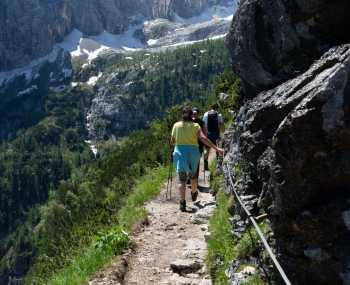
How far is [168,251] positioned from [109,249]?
4.76 ft

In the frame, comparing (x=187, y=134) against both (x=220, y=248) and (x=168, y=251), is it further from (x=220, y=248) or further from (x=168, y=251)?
(x=220, y=248)

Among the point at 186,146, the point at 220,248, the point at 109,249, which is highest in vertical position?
the point at 186,146

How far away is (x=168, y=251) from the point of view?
13.9 metres

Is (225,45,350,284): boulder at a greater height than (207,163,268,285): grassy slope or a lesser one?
greater

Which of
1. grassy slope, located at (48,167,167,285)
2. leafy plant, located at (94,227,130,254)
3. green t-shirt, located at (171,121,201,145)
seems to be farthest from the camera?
green t-shirt, located at (171,121,201,145)

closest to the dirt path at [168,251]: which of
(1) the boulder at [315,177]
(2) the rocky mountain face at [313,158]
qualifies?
(2) the rocky mountain face at [313,158]

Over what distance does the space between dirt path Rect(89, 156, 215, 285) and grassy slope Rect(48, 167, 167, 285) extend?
1.24 feet

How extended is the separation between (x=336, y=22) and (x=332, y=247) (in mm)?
4003

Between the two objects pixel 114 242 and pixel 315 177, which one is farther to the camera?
pixel 114 242

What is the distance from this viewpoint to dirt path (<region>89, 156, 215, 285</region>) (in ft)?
39.7

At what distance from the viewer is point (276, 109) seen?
9188 millimetres

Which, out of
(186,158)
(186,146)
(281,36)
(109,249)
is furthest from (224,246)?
(186,146)

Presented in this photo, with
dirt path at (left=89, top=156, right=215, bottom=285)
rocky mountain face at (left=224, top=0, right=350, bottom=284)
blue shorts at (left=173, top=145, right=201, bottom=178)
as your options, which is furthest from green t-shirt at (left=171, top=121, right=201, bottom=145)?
rocky mountain face at (left=224, top=0, right=350, bottom=284)

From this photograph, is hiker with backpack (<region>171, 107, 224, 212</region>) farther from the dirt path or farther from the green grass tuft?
the green grass tuft
